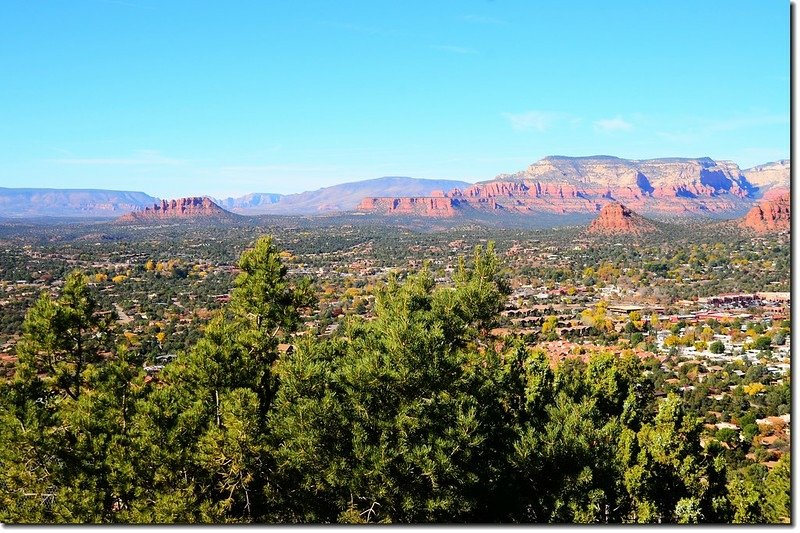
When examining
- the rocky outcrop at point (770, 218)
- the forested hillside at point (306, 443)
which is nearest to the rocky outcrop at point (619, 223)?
the rocky outcrop at point (770, 218)

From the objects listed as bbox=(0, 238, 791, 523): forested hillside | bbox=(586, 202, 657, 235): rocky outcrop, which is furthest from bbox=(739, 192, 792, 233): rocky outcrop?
bbox=(0, 238, 791, 523): forested hillside

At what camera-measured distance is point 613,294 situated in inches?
3307

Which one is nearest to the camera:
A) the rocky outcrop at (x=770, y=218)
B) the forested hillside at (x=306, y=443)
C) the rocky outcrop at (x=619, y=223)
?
the forested hillside at (x=306, y=443)

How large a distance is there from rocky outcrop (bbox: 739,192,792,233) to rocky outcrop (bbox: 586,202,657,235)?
20878 mm

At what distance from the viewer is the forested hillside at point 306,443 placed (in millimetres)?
11148

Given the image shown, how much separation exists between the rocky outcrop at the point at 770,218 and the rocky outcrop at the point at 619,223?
20.9m

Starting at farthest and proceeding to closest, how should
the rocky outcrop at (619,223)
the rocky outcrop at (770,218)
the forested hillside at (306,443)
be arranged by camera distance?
1. the rocky outcrop at (619,223)
2. the rocky outcrop at (770,218)
3. the forested hillside at (306,443)

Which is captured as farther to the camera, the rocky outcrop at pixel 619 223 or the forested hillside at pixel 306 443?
the rocky outcrop at pixel 619 223

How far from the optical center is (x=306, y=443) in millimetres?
11297

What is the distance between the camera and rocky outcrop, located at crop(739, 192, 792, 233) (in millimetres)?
133750

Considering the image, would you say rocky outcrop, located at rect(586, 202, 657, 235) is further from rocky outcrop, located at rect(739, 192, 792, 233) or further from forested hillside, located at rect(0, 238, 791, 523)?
forested hillside, located at rect(0, 238, 791, 523)

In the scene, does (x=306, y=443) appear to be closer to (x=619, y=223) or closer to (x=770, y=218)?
(x=770, y=218)

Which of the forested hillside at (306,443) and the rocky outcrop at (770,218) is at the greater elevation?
the rocky outcrop at (770,218)

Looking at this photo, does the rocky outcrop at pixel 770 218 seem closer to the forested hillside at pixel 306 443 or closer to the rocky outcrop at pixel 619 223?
the rocky outcrop at pixel 619 223
